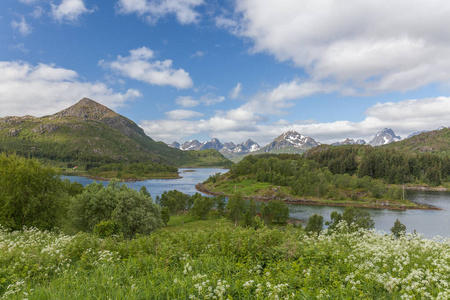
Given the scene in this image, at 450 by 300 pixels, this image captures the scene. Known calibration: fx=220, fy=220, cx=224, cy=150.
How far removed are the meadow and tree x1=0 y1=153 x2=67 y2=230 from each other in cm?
2578

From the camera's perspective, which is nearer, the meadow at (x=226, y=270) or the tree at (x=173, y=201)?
the meadow at (x=226, y=270)

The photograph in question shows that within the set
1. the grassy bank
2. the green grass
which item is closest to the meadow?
the green grass

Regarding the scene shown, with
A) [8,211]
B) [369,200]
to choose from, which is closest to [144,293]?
[8,211]

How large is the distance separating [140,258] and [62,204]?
113ft

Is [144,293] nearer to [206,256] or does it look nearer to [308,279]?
[206,256]

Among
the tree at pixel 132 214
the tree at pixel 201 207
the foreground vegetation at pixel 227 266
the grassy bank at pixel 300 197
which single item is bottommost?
the grassy bank at pixel 300 197

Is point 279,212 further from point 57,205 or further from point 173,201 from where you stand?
point 57,205

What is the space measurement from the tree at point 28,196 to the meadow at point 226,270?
25777mm

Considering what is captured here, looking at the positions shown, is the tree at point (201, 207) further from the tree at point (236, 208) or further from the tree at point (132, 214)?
the tree at point (132, 214)

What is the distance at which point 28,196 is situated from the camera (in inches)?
1235

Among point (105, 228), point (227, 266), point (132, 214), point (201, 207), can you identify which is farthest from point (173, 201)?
point (227, 266)

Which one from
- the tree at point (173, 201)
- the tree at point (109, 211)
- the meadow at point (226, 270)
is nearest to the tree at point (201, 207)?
the tree at point (173, 201)

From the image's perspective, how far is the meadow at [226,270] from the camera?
606 cm

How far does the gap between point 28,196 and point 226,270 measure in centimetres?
3701
